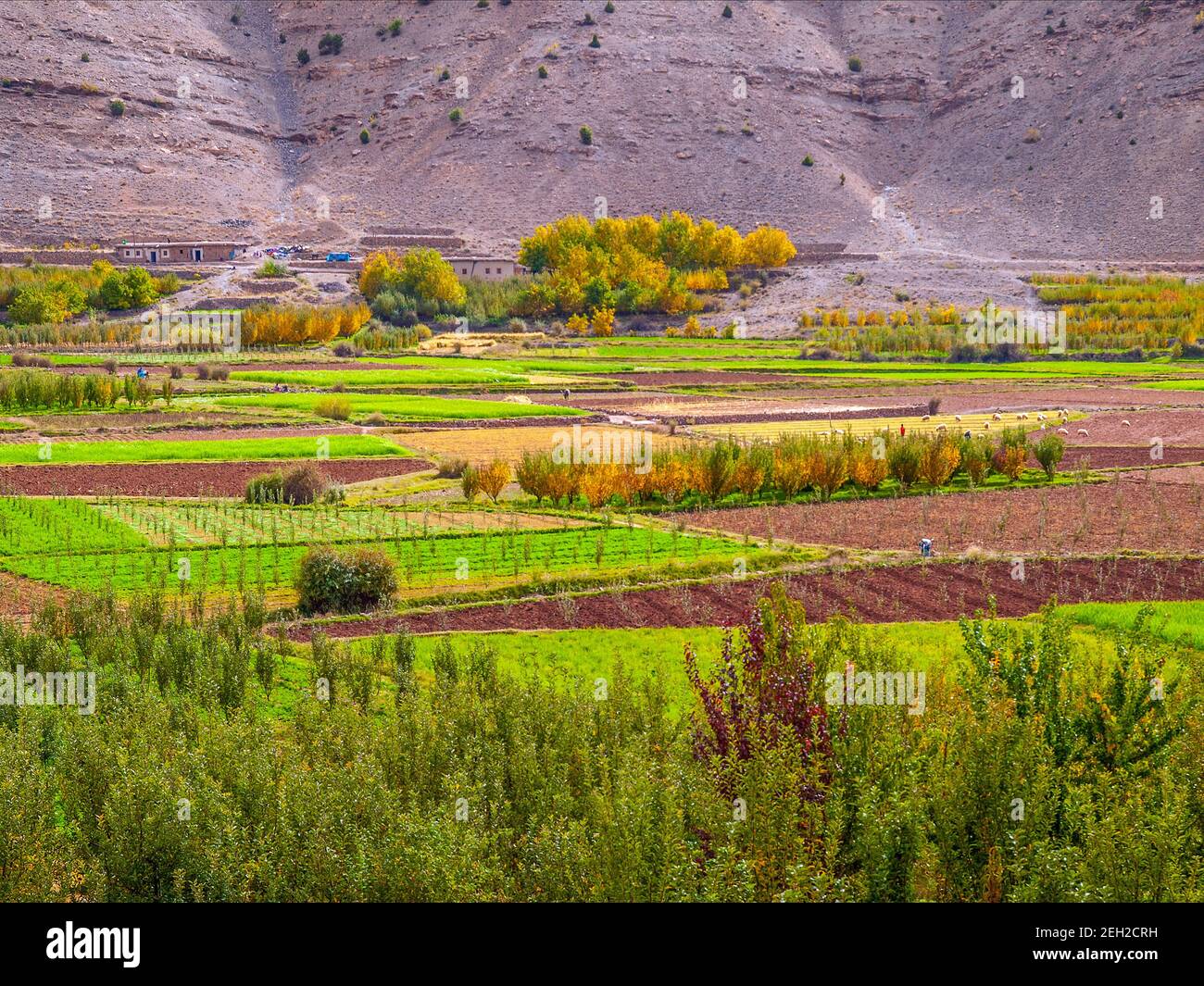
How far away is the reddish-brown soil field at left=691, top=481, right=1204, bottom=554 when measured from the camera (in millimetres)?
23266

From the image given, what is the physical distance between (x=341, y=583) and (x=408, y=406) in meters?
25.7

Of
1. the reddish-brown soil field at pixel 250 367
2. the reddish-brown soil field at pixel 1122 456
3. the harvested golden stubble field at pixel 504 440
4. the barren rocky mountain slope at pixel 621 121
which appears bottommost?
the reddish-brown soil field at pixel 1122 456

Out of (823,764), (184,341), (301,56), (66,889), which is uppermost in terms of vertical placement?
(301,56)

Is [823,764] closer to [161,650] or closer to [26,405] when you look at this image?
[161,650]

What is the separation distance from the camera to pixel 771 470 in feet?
93.7

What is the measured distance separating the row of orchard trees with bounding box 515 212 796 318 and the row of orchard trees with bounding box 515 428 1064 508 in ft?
160

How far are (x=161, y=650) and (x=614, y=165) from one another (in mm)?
96131

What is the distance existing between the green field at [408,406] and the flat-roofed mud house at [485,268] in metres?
41.7

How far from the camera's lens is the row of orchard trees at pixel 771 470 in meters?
27.5

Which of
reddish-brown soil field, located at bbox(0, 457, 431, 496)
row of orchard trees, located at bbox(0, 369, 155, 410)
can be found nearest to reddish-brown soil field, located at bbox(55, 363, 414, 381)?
row of orchard trees, located at bbox(0, 369, 155, 410)

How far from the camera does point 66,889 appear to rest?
8719mm

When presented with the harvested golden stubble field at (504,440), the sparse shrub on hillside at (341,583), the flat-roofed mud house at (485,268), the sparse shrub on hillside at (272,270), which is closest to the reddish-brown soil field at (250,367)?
the harvested golden stubble field at (504,440)

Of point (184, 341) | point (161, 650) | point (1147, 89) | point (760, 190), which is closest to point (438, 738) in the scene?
point (161, 650)

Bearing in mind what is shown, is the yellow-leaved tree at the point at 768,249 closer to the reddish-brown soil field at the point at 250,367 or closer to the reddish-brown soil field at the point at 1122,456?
the reddish-brown soil field at the point at 250,367
